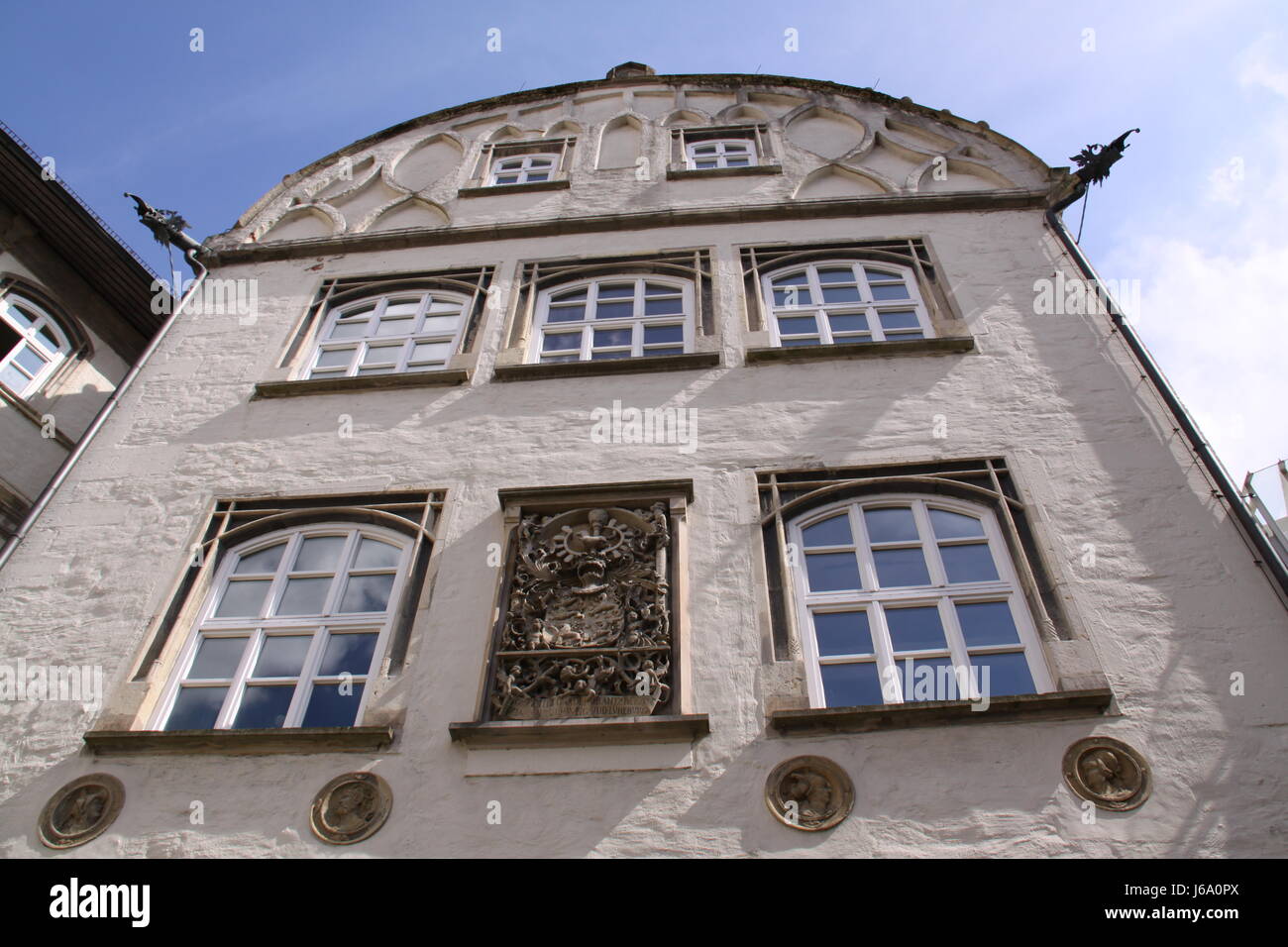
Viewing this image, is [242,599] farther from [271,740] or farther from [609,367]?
[609,367]

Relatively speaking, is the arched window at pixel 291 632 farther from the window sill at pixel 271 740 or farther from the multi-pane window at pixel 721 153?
the multi-pane window at pixel 721 153

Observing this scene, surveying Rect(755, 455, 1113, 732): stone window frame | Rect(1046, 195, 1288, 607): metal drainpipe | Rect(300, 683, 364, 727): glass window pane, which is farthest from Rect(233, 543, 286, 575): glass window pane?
Rect(1046, 195, 1288, 607): metal drainpipe

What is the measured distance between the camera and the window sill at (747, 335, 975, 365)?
25.6ft

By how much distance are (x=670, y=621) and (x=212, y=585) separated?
288 cm

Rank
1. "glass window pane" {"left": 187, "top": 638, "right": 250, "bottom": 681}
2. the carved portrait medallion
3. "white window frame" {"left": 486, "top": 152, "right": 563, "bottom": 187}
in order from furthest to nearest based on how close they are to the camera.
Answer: "white window frame" {"left": 486, "top": 152, "right": 563, "bottom": 187} < "glass window pane" {"left": 187, "top": 638, "right": 250, "bottom": 681} < the carved portrait medallion

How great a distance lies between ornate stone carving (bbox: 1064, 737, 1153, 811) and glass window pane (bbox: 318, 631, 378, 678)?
143 inches

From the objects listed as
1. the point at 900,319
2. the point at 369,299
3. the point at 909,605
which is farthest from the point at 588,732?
the point at 369,299

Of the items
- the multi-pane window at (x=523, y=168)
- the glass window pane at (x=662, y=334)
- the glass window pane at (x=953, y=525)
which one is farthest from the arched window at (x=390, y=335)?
the glass window pane at (x=953, y=525)

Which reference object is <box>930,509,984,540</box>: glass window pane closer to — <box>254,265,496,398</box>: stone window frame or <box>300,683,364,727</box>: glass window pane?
<box>300,683,364,727</box>: glass window pane

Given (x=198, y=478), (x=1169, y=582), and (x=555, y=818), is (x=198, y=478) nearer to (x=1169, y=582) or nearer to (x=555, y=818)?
(x=555, y=818)

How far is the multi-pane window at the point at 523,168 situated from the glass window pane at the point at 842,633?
23.1 feet
